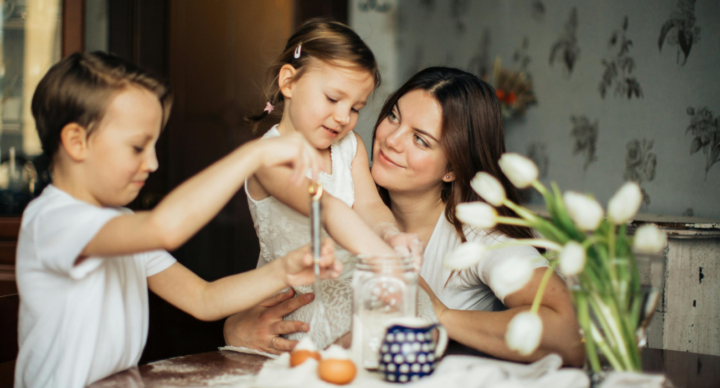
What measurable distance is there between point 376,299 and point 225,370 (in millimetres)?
326

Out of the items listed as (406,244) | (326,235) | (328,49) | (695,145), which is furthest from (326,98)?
(695,145)

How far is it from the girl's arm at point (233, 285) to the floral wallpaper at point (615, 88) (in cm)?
164

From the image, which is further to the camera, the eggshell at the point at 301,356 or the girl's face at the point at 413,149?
the girl's face at the point at 413,149

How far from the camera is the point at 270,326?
1.27m

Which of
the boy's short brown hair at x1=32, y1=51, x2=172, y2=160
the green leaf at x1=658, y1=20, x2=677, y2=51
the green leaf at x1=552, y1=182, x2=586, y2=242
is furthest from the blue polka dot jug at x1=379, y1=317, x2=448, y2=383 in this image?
the green leaf at x1=658, y1=20, x2=677, y2=51

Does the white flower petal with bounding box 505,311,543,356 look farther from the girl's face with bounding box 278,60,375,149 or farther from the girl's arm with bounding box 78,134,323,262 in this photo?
the girl's face with bounding box 278,60,375,149

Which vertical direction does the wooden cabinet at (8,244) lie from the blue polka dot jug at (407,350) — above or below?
below

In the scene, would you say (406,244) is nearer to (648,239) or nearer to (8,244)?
(648,239)

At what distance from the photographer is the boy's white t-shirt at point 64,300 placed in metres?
0.84

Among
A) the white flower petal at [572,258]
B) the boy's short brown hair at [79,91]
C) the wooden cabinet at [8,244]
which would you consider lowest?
the wooden cabinet at [8,244]

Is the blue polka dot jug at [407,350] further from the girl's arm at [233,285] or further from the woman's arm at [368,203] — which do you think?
the woman's arm at [368,203]

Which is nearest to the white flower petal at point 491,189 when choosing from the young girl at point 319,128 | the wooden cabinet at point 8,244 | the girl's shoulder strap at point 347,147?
the young girl at point 319,128

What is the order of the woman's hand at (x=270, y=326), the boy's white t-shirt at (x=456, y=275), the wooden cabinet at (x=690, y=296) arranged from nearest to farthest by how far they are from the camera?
the woman's hand at (x=270, y=326)
the boy's white t-shirt at (x=456, y=275)
the wooden cabinet at (x=690, y=296)

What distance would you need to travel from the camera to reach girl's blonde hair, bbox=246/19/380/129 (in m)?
1.38
